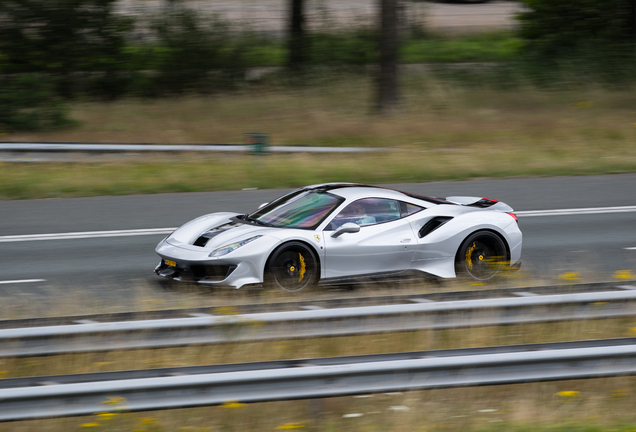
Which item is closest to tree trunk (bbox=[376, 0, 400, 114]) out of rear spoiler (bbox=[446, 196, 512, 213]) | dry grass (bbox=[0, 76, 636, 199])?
dry grass (bbox=[0, 76, 636, 199])

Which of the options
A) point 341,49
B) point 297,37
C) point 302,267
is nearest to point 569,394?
point 302,267

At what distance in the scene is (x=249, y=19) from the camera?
2691 cm

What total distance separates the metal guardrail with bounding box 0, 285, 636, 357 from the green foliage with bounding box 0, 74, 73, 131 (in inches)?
584

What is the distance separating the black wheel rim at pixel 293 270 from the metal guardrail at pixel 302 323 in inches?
85.7

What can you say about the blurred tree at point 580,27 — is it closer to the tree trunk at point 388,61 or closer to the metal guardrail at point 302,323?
the tree trunk at point 388,61

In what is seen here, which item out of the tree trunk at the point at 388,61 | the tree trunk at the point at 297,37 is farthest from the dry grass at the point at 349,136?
the tree trunk at the point at 297,37

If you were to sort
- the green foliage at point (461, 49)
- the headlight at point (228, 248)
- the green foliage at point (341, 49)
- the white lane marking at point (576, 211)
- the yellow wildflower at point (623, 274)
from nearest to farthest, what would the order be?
the headlight at point (228, 248) → the yellow wildflower at point (623, 274) → the white lane marking at point (576, 211) → the green foliage at point (341, 49) → the green foliage at point (461, 49)

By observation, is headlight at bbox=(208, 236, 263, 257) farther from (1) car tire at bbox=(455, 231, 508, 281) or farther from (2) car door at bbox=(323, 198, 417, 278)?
(1) car tire at bbox=(455, 231, 508, 281)

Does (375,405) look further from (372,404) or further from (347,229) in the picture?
(347,229)

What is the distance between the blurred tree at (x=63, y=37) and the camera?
2247 centimetres

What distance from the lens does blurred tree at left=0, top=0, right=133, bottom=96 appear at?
2247 cm

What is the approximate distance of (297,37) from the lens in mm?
26703

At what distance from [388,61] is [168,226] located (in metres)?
11.0

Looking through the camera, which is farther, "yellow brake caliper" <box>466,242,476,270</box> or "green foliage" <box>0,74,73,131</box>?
"green foliage" <box>0,74,73,131</box>
